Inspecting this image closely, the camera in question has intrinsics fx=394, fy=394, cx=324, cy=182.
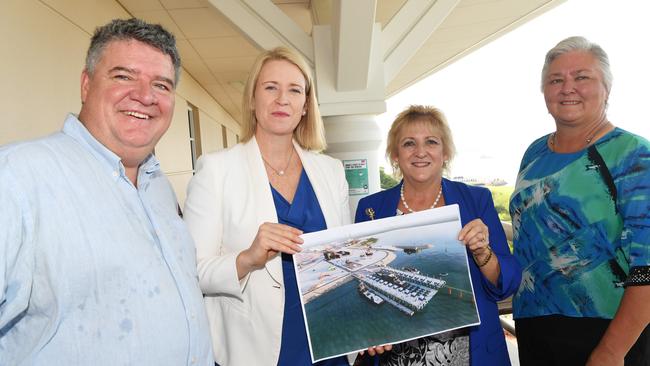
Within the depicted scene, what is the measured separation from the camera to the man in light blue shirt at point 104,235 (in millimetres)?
891

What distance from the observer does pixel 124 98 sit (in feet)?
3.82

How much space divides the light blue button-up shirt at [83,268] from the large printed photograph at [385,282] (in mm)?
420

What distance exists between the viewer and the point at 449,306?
1.45 metres

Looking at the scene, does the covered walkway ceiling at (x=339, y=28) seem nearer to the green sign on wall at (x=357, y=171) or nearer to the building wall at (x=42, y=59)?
the green sign on wall at (x=357, y=171)

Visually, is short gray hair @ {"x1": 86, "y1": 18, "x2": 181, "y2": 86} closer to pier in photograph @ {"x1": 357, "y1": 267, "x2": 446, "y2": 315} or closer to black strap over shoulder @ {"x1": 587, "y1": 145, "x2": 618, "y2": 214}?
pier in photograph @ {"x1": 357, "y1": 267, "x2": 446, "y2": 315}

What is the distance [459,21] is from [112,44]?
5649 mm

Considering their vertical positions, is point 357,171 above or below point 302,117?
below

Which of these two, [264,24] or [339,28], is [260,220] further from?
[264,24]

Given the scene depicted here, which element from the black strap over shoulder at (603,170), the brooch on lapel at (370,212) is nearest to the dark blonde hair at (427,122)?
the brooch on lapel at (370,212)

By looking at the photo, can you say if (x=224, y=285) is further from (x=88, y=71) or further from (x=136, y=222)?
(x=88, y=71)

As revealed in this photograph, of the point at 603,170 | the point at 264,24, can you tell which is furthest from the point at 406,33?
the point at 603,170

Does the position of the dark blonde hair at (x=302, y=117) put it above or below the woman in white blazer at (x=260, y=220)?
above

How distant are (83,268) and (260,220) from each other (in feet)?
2.33

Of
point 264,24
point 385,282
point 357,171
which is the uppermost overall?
point 264,24
